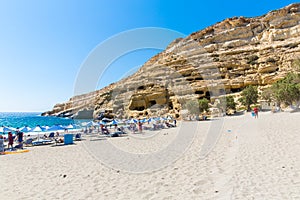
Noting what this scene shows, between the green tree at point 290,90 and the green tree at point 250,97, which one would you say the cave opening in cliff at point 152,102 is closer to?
the green tree at point 250,97

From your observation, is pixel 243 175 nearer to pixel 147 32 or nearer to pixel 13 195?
pixel 13 195

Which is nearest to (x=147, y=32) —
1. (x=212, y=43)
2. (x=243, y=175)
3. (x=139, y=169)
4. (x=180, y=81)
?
(x=139, y=169)

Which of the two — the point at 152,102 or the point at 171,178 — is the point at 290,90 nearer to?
the point at 171,178

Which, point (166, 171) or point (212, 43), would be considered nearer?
point (166, 171)

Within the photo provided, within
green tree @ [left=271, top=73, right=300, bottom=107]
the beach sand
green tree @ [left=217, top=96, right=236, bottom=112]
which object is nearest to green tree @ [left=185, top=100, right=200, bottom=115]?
green tree @ [left=217, top=96, right=236, bottom=112]

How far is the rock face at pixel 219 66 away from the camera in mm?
47750

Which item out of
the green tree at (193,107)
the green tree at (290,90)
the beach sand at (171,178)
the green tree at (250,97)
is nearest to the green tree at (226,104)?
the green tree at (250,97)

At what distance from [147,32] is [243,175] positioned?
16591mm

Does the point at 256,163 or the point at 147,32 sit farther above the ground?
the point at 147,32

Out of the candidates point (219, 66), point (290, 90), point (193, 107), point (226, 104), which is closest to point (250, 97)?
point (226, 104)

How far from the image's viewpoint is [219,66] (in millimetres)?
52844

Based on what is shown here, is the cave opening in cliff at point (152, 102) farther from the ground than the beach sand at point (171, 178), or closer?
farther from the ground

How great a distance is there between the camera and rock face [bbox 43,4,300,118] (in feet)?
157

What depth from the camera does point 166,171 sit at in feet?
21.5
